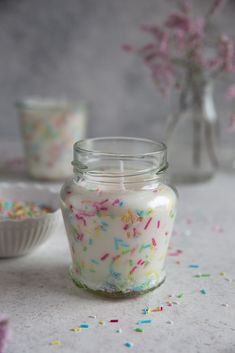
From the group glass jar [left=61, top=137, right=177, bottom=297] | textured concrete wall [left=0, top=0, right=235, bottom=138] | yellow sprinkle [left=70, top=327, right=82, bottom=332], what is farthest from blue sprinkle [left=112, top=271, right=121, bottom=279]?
textured concrete wall [left=0, top=0, right=235, bottom=138]

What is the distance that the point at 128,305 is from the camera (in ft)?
2.73

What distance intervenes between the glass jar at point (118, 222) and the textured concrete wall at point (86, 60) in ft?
2.92

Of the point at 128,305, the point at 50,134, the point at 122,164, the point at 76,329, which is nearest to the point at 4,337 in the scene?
the point at 76,329

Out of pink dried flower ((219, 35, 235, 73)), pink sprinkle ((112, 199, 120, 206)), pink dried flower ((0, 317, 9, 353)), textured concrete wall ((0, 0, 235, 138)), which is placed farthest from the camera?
textured concrete wall ((0, 0, 235, 138))

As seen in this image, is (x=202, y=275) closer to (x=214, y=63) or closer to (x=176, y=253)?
(x=176, y=253)

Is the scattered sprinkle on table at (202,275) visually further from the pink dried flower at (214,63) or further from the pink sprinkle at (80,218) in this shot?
the pink dried flower at (214,63)

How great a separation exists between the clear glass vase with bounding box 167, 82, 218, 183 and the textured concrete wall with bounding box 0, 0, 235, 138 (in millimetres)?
336

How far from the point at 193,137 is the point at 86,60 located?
48 cm

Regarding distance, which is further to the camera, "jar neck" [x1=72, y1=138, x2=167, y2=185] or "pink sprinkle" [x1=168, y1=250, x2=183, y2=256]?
"pink sprinkle" [x1=168, y1=250, x2=183, y2=256]

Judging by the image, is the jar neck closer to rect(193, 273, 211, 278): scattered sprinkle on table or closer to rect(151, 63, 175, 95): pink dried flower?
rect(193, 273, 211, 278): scattered sprinkle on table

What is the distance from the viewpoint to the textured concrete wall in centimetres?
167

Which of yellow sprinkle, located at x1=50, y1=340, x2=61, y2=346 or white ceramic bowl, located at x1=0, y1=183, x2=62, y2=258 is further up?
white ceramic bowl, located at x1=0, y1=183, x2=62, y2=258

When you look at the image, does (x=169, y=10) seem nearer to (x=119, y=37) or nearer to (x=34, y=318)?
(x=119, y=37)

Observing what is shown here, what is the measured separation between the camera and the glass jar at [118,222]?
0.81 meters
